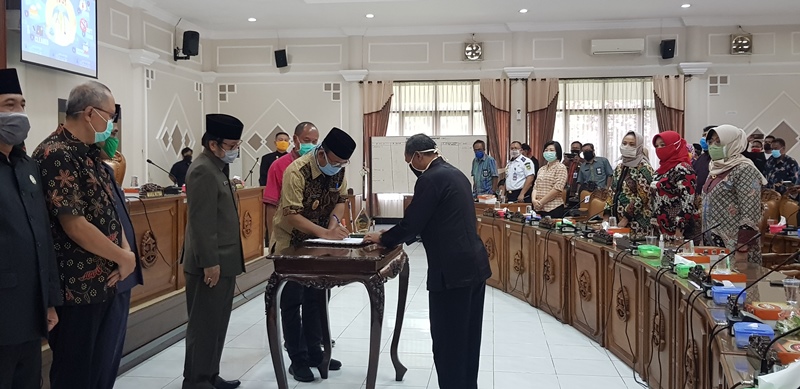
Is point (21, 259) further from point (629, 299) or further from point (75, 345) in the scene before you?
point (629, 299)

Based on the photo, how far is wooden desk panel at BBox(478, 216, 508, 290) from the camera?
631 centimetres

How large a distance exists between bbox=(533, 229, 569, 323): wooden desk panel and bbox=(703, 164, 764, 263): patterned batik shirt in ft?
4.18

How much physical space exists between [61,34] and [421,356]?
19.0 ft

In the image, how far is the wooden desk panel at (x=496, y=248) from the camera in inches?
249

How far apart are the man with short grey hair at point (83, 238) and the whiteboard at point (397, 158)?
8.84 metres

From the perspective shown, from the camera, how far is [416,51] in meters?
11.4

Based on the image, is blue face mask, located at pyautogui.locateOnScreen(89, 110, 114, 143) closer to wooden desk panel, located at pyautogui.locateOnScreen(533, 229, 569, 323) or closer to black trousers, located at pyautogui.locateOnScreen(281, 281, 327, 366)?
black trousers, located at pyautogui.locateOnScreen(281, 281, 327, 366)

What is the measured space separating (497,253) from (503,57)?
5743 millimetres

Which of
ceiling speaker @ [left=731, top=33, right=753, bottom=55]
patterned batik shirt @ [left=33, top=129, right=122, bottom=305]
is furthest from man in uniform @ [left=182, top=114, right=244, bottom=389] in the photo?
ceiling speaker @ [left=731, top=33, right=753, bottom=55]

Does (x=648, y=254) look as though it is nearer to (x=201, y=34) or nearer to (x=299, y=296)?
(x=299, y=296)

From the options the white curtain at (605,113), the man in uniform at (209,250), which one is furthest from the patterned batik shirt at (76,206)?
the white curtain at (605,113)

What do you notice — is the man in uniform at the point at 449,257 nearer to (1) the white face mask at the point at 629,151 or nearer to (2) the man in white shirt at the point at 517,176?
(1) the white face mask at the point at 629,151

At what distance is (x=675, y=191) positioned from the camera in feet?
13.8

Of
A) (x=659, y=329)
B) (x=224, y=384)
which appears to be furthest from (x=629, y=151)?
(x=224, y=384)
